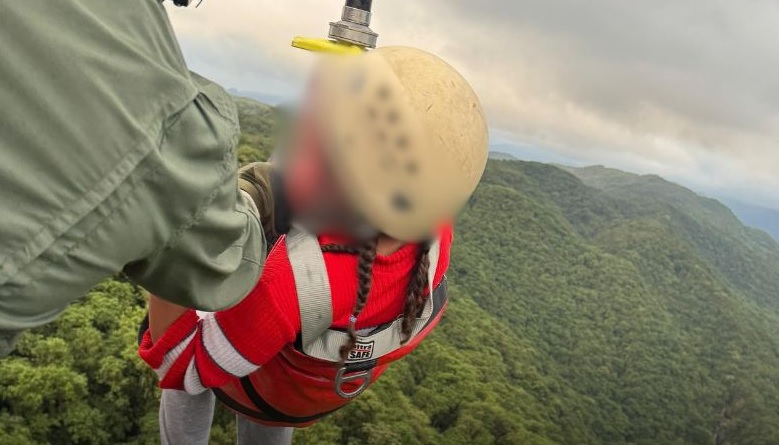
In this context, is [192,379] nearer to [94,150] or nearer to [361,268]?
[361,268]

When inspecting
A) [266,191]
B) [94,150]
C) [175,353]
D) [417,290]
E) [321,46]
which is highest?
[321,46]

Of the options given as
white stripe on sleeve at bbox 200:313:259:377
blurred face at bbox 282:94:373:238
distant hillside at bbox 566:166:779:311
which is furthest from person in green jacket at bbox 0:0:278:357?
distant hillside at bbox 566:166:779:311

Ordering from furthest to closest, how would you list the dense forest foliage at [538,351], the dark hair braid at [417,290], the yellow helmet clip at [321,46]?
the dense forest foliage at [538,351]
the dark hair braid at [417,290]
the yellow helmet clip at [321,46]

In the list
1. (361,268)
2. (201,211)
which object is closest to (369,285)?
(361,268)

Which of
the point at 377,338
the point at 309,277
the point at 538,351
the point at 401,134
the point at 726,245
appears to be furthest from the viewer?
the point at 726,245

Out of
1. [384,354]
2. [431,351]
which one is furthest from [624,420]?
[384,354]

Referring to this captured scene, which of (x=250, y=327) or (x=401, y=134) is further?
(x=250, y=327)

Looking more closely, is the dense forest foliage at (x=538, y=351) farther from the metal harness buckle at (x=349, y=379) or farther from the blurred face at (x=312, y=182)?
the metal harness buckle at (x=349, y=379)

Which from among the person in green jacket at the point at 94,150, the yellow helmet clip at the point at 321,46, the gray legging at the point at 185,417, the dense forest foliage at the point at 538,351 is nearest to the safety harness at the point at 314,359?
the gray legging at the point at 185,417

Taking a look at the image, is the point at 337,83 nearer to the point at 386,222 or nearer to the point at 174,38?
the point at 386,222
